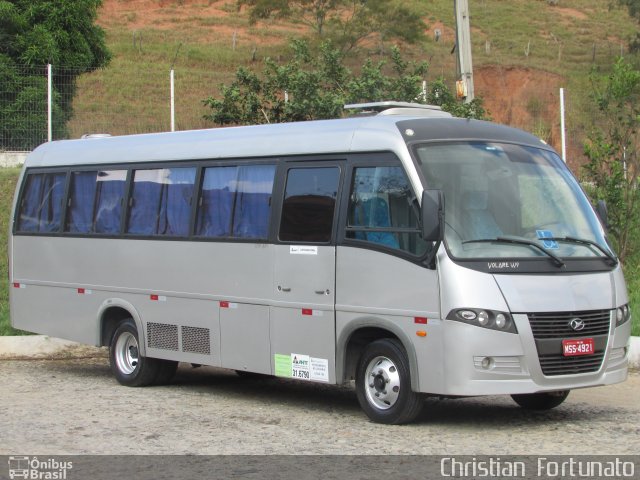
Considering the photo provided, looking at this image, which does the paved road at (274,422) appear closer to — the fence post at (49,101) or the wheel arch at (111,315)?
the wheel arch at (111,315)

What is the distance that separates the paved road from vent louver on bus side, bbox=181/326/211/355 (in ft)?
1.69

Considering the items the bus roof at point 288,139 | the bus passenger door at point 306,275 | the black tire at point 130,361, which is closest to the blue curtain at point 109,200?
the bus roof at point 288,139

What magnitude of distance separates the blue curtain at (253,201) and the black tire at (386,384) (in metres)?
1.88

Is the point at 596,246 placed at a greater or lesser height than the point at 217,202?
lesser

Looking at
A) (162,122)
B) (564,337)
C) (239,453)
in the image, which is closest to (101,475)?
(239,453)

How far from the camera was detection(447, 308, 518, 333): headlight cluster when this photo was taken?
30.1 ft

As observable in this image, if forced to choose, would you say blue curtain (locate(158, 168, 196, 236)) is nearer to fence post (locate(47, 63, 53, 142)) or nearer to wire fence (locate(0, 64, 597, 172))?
wire fence (locate(0, 64, 597, 172))

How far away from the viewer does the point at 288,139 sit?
11.1 metres

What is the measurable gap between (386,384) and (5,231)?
13.9m

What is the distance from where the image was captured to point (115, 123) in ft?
98.2

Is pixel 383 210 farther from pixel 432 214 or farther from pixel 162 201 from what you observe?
pixel 162 201

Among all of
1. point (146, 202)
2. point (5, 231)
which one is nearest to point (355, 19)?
point (5, 231)

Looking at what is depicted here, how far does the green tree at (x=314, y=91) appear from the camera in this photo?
19.5 metres

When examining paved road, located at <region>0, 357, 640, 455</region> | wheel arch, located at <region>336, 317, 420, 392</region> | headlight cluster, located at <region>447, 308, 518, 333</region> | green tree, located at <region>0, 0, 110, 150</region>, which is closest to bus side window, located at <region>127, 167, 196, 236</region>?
paved road, located at <region>0, 357, 640, 455</region>
